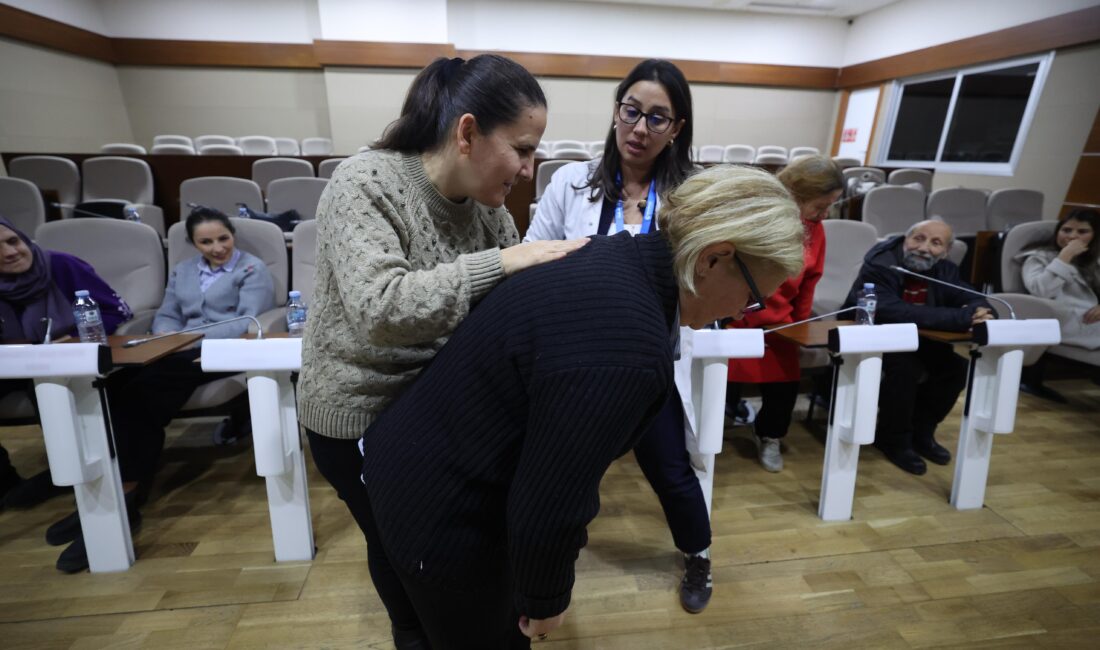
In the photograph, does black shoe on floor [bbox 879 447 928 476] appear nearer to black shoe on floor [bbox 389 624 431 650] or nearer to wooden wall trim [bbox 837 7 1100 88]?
black shoe on floor [bbox 389 624 431 650]

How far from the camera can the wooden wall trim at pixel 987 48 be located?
5.24m

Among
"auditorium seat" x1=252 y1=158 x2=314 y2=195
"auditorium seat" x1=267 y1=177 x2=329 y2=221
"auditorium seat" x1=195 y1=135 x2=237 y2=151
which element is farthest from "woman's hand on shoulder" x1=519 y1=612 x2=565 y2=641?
"auditorium seat" x1=195 y1=135 x2=237 y2=151

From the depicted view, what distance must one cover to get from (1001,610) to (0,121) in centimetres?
942

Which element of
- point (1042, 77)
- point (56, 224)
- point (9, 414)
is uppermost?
point (1042, 77)

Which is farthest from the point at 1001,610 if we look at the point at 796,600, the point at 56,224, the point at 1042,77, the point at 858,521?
the point at 1042,77

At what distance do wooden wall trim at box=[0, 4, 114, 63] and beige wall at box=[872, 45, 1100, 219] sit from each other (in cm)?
1155

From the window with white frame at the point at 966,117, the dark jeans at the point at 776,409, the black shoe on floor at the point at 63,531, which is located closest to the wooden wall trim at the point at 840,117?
the window with white frame at the point at 966,117

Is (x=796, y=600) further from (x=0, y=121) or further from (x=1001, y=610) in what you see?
(x=0, y=121)

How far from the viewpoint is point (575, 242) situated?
0.75 m

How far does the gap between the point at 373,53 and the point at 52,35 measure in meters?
3.79

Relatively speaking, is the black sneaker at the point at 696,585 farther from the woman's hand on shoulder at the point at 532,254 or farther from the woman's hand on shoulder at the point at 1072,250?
the woman's hand on shoulder at the point at 1072,250

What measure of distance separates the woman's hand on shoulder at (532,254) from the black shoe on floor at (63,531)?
6.20ft

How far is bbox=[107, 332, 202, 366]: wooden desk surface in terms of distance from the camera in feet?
4.65

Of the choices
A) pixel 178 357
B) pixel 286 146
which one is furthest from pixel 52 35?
pixel 178 357
